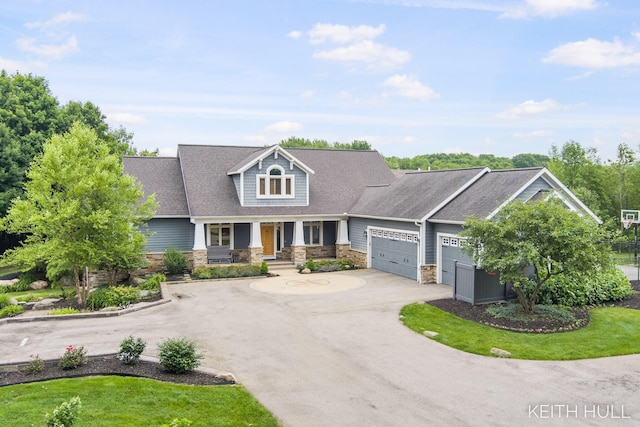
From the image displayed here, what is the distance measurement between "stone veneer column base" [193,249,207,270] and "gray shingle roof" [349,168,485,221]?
8257 millimetres

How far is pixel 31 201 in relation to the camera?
1695cm

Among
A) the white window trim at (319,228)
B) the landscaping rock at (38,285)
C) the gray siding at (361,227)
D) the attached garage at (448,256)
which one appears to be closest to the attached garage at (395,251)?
the gray siding at (361,227)

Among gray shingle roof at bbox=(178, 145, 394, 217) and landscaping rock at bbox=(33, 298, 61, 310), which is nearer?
landscaping rock at bbox=(33, 298, 61, 310)

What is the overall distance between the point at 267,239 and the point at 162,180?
21.4 ft

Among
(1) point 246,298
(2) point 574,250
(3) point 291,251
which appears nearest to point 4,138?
(3) point 291,251

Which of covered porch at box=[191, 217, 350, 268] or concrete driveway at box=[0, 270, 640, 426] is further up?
covered porch at box=[191, 217, 350, 268]

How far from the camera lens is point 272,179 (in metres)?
26.3

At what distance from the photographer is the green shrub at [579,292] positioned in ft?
54.4

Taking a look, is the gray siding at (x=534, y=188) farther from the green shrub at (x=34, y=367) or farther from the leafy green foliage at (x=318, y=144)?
the leafy green foliage at (x=318, y=144)

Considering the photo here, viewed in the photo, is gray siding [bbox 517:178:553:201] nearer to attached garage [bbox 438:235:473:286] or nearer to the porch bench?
attached garage [bbox 438:235:473:286]

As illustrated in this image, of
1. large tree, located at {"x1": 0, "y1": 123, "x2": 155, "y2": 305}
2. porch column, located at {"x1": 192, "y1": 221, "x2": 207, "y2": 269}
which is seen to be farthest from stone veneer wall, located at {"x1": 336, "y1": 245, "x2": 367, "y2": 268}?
large tree, located at {"x1": 0, "y1": 123, "x2": 155, "y2": 305}

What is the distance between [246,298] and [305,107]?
27524 mm

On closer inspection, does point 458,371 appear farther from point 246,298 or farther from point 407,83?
point 407,83

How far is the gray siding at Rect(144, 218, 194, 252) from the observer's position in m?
24.2
